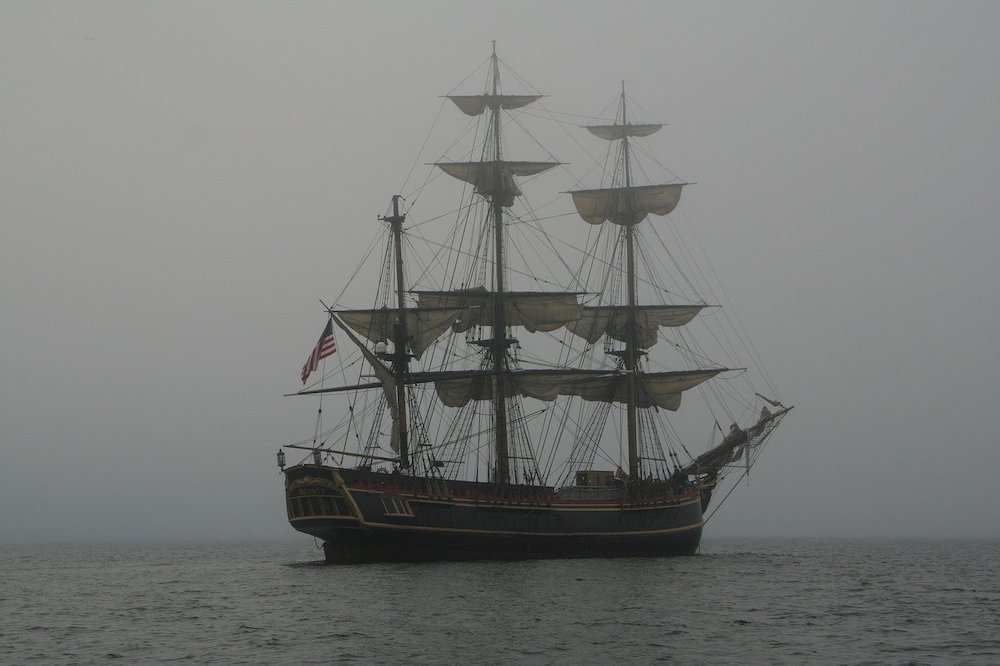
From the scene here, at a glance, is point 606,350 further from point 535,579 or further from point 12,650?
point 12,650

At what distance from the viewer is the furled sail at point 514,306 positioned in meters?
71.8

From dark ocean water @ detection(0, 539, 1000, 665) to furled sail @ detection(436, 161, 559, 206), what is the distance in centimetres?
2490

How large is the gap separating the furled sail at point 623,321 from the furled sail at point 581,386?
9.52 feet

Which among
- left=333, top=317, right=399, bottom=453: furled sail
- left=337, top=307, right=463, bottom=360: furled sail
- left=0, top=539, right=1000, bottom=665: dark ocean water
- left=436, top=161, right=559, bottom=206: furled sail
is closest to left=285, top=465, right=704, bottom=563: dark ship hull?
left=0, top=539, right=1000, bottom=665: dark ocean water

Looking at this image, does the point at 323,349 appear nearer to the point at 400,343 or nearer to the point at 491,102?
the point at 400,343

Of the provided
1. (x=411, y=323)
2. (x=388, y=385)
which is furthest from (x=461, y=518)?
(x=411, y=323)

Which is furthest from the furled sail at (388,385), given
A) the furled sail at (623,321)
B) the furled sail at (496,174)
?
the furled sail at (623,321)

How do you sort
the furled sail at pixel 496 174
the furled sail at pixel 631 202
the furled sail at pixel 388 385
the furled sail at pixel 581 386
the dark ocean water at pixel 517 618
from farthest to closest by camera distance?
the furled sail at pixel 631 202
the furled sail at pixel 496 174
the furled sail at pixel 581 386
the furled sail at pixel 388 385
the dark ocean water at pixel 517 618

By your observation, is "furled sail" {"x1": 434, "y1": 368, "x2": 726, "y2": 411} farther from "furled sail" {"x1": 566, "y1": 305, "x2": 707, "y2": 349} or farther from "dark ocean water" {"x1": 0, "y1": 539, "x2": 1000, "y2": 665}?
"dark ocean water" {"x1": 0, "y1": 539, "x2": 1000, "y2": 665}

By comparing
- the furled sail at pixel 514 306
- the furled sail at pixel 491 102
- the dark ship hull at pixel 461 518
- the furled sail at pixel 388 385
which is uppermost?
the furled sail at pixel 491 102

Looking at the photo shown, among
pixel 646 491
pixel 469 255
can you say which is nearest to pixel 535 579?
pixel 646 491

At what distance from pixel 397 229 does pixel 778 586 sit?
29.4 meters

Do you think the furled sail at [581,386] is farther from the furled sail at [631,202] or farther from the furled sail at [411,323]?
the furled sail at [631,202]

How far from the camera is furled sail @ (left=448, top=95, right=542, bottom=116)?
7525 centimetres
